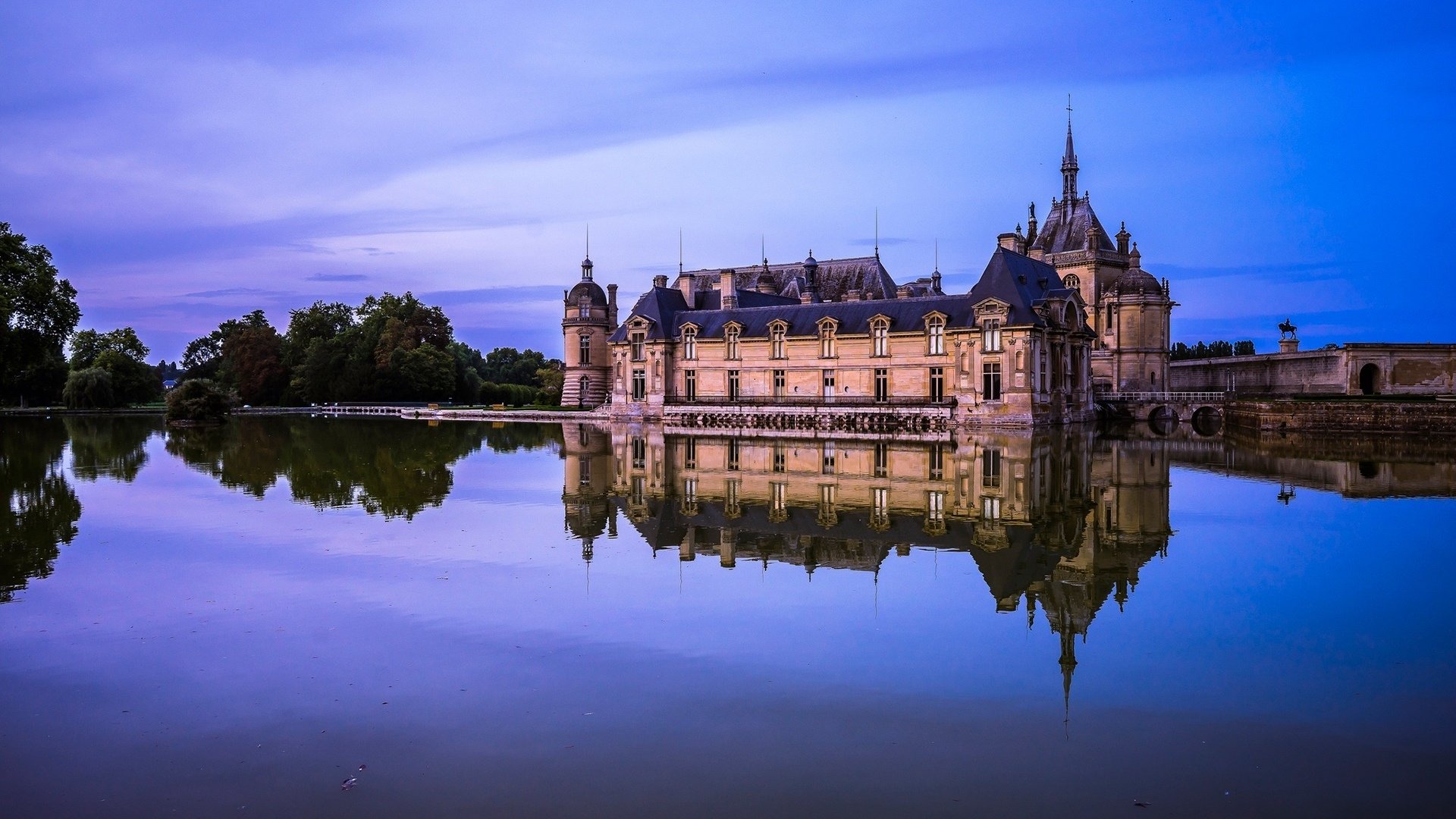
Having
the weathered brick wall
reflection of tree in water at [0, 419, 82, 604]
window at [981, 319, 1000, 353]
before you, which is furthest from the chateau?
reflection of tree in water at [0, 419, 82, 604]

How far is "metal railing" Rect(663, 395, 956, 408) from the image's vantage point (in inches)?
1684

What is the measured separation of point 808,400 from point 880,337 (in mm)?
4209

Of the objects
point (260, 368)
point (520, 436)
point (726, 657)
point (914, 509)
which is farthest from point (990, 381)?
point (260, 368)

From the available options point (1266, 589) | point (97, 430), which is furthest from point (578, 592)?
point (97, 430)

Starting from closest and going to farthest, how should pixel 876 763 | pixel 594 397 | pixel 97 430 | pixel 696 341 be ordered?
pixel 876 763 → pixel 97 430 → pixel 696 341 → pixel 594 397

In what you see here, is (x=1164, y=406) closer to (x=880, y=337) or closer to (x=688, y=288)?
(x=880, y=337)

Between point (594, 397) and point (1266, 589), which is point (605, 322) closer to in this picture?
point (594, 397)

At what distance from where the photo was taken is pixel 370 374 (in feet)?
241

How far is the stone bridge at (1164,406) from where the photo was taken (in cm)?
4762

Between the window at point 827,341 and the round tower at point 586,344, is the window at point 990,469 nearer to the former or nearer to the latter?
the window at point 827,341

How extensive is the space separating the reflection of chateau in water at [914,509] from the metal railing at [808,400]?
12.1 m

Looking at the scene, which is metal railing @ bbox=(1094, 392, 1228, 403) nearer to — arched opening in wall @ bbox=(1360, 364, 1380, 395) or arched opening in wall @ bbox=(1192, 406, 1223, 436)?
arched opening in wall @ bbox=(1192, 406, 1223, 436)

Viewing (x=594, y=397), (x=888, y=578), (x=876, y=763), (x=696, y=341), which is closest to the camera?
(x=876, y=763)

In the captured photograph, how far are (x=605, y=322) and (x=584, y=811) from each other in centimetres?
5792
